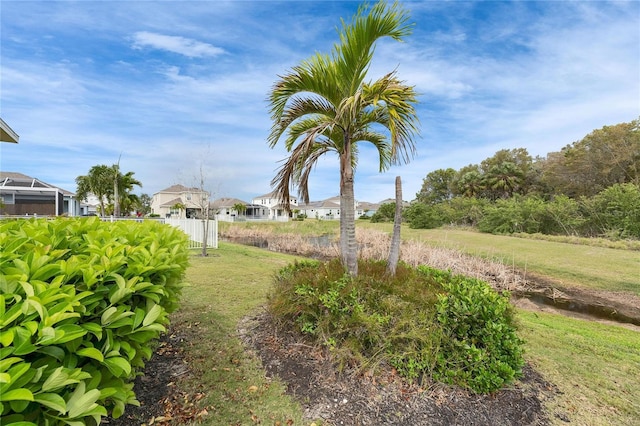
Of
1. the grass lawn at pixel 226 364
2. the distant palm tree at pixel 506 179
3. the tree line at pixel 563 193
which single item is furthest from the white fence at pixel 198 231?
the distant palm tree at pixel 506 179

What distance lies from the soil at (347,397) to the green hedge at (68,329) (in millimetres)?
980

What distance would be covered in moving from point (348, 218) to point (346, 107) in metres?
1.42

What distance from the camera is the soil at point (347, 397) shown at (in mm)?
2252

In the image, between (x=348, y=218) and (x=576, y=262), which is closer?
(x=348, y=218)

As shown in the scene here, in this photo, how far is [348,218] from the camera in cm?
389

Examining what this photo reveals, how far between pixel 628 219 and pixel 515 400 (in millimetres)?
20136

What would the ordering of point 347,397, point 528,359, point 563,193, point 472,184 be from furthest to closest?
point 472,184 < point 563,193 < point 528,359 < point 347,397

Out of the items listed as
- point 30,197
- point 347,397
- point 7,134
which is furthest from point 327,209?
point 347,397

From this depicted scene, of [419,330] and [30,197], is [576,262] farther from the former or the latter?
[30,197]

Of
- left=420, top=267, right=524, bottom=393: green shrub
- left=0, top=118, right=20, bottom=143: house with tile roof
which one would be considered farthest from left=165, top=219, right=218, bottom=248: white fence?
left=420, top=267, right=524, bottom=393: green shrub

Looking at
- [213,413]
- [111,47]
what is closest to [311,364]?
[213,413]

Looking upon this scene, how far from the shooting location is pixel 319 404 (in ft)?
7.82

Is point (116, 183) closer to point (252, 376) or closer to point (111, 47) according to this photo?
point (111, 47)

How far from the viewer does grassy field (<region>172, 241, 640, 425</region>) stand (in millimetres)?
2398
